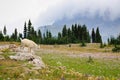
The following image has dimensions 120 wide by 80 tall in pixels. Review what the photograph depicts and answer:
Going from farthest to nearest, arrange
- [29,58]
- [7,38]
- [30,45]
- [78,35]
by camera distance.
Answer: [78,35], [7,38], [30,45], [29,58]

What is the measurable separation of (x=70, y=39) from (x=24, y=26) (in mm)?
28209

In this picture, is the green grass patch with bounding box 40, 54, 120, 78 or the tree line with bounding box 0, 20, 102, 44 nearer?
the green grass patch with bounding box 40, 54, 120, 78

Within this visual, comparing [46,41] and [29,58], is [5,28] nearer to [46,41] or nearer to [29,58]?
[46,41]

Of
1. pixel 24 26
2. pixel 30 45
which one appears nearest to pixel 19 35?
pixel 24 26

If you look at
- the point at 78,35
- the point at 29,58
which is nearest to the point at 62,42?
the point at 78,35

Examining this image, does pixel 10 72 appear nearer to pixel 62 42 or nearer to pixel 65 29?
pixel 62 42

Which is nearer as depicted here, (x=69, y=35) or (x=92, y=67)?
(x=92, y=67)

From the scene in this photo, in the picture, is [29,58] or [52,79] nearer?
[52,79]

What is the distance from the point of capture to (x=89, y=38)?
586ft

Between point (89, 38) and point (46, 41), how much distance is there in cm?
3760

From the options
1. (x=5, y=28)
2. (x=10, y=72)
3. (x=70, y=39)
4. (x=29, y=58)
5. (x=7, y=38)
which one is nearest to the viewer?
(x=10, y=72)

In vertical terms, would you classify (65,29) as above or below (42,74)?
above

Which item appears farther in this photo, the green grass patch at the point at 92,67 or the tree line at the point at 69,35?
the tree line at the point at 69,35

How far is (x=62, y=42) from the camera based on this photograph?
503 feet
